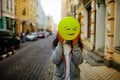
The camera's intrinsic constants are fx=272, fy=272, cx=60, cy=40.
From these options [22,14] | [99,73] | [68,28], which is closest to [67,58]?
[68,28]

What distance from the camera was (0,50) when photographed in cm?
1806

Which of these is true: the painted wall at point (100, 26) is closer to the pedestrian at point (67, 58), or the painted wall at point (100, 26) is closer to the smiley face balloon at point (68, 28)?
the pedestrian at point (67, 58)

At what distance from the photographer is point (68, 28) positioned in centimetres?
375

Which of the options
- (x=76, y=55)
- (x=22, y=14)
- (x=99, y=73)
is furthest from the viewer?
(x=22, y=14)

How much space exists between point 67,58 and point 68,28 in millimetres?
442

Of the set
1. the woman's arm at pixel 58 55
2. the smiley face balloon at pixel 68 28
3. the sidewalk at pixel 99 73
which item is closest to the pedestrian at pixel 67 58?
the woman's arm at pixel 58 55

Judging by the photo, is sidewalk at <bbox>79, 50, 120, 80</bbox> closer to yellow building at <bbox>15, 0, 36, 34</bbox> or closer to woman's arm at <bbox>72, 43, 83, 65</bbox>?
woman's arm at <bbox>72, 43, 83, 65</bbox>

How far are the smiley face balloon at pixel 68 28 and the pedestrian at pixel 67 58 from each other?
115mm

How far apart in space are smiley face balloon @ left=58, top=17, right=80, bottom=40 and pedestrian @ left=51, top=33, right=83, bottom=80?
0.11 meters

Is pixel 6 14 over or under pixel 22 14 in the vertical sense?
under

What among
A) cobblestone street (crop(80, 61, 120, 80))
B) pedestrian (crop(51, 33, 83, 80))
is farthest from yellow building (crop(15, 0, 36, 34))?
pedestrian (crop(51, 33, 83, 80))

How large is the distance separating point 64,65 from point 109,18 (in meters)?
8.61

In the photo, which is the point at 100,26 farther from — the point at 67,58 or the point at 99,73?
the point at 67,58

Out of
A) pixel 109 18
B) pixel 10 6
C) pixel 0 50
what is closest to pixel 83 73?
pixel 109 18
